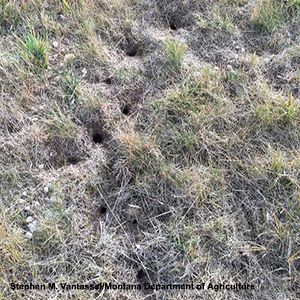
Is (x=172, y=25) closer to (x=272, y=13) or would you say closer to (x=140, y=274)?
(x=272, y=13)

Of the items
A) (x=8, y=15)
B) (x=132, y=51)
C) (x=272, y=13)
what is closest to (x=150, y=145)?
(x=132, y=51)

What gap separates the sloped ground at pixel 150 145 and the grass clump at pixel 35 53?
0.01 metres

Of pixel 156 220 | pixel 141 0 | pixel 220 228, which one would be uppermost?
pixel 141 0

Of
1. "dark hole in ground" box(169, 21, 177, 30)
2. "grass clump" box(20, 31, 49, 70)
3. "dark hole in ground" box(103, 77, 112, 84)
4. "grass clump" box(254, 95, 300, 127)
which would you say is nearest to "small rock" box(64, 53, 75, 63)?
"grass clump" box(20, 31, 49, 70)

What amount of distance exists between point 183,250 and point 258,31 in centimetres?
177

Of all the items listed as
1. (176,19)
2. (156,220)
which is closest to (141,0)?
(176,19)

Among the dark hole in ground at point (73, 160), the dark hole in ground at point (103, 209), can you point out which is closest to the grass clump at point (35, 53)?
the dark hole in ground at point (73, 160)

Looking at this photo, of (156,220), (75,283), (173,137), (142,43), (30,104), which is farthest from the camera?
(142,43)

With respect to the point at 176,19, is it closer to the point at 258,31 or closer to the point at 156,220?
the point at 258,31

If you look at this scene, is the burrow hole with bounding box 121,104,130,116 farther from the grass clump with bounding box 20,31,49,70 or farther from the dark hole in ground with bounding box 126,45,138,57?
the grass clump with bounding box 20,31,49,70

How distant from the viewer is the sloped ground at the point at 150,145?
71.8 inches

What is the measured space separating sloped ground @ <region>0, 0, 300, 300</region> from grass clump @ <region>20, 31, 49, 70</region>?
1 centimetres

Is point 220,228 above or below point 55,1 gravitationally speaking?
below

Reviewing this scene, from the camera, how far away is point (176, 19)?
2.63 m
